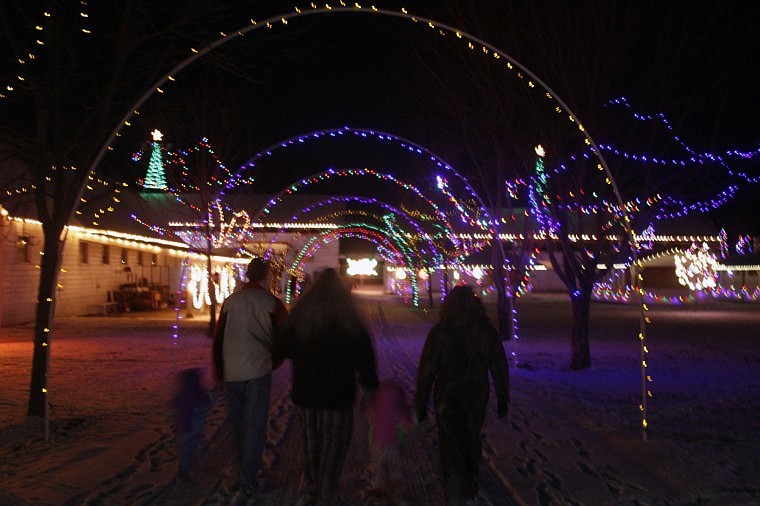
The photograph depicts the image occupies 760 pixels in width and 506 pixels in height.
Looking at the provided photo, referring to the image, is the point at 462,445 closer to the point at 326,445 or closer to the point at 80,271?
the point at 326,445

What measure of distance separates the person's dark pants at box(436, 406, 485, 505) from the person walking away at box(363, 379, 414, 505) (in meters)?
0.52

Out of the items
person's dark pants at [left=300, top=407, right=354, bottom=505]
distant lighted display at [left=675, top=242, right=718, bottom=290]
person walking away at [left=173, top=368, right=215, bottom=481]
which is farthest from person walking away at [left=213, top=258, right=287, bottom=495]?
distant lighted display at [left=675, top=242, right=718, bottom=290]

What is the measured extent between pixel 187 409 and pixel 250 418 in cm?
66

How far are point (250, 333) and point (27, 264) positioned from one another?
21399mm

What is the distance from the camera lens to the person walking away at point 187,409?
21.8 feet

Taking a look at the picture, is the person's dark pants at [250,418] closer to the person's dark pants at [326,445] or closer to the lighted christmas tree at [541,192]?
the person's dark pants at [326,445]

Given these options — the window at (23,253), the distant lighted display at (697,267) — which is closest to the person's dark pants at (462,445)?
the window at (23,253)

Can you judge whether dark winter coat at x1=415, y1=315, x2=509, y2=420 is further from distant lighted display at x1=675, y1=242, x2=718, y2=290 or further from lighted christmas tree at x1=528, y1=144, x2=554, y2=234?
distant lighted display at x1=675, y1=242, x2=718, y2=290

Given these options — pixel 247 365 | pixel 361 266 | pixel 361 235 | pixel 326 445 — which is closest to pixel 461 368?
pixel 326 445

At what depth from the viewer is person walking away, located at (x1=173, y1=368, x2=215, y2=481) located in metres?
6.64

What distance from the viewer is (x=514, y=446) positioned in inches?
337

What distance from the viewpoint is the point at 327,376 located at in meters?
5.59

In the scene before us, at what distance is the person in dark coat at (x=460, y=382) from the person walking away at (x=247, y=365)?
1.34 m

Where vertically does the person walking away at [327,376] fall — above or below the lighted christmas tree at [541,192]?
below
